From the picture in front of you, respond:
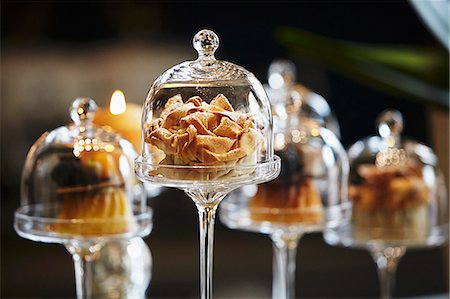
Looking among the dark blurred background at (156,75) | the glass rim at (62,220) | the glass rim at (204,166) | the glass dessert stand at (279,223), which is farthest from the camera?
the dark blurred background at (156,75)

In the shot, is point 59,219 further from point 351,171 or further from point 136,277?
point 351,171

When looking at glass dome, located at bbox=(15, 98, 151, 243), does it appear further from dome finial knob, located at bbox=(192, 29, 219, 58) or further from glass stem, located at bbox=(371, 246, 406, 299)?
glass stem, located at bbox=(371, 246, 406, 299)

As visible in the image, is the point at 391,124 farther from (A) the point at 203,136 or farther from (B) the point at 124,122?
(A) the point at 203,136

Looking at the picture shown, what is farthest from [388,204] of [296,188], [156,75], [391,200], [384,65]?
[156,75]

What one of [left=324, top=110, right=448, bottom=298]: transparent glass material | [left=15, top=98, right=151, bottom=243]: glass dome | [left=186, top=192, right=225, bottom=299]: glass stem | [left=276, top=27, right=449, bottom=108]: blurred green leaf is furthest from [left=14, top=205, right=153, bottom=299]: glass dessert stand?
[left=276, top=27, right=449, bottom=108]: blurred green leaf

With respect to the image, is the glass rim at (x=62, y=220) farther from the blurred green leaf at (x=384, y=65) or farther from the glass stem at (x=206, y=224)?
the blurred green leaf at (x=384, y=65)

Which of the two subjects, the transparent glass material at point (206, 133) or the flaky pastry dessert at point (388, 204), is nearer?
the transparent glass material at point (206, 133)

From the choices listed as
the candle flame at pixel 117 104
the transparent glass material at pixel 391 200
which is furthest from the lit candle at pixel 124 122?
the transparent glass material at pixel 391 200
